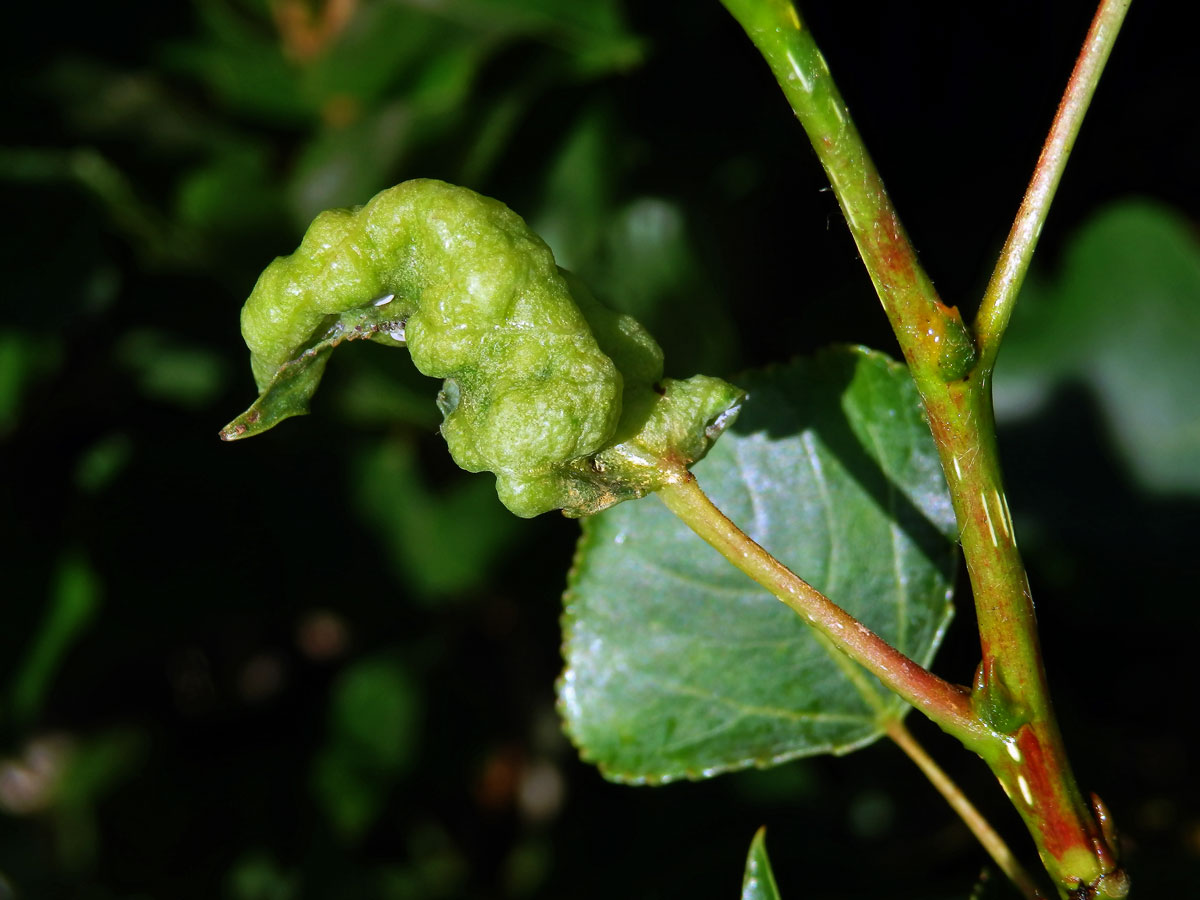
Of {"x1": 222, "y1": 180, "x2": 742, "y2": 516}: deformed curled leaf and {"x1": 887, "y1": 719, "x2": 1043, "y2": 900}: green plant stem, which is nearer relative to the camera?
{"x1": 222, "y1": 180, "x2": 742, "y2": 516}: deformed curled leaf

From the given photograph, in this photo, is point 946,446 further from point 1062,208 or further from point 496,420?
point 1062,208

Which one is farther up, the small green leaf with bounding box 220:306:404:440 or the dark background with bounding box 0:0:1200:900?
the small green leaf with bounding box 220:306:404:440

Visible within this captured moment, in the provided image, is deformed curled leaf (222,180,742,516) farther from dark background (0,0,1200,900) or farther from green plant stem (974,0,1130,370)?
dark background (0,0,1200,900)

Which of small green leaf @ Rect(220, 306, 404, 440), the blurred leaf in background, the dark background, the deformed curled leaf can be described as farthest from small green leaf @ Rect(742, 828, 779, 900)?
the blurred leaf in background

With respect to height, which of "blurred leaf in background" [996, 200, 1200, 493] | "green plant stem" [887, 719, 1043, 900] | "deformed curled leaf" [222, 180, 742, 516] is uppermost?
"deformed curled leaf" [222, 180, 742, 516]

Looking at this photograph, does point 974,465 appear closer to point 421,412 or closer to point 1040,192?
point 1040,192

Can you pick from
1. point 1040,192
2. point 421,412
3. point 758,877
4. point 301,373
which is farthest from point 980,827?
point 421,412

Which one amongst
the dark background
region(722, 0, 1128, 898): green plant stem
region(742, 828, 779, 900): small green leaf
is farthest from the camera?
the dark background
